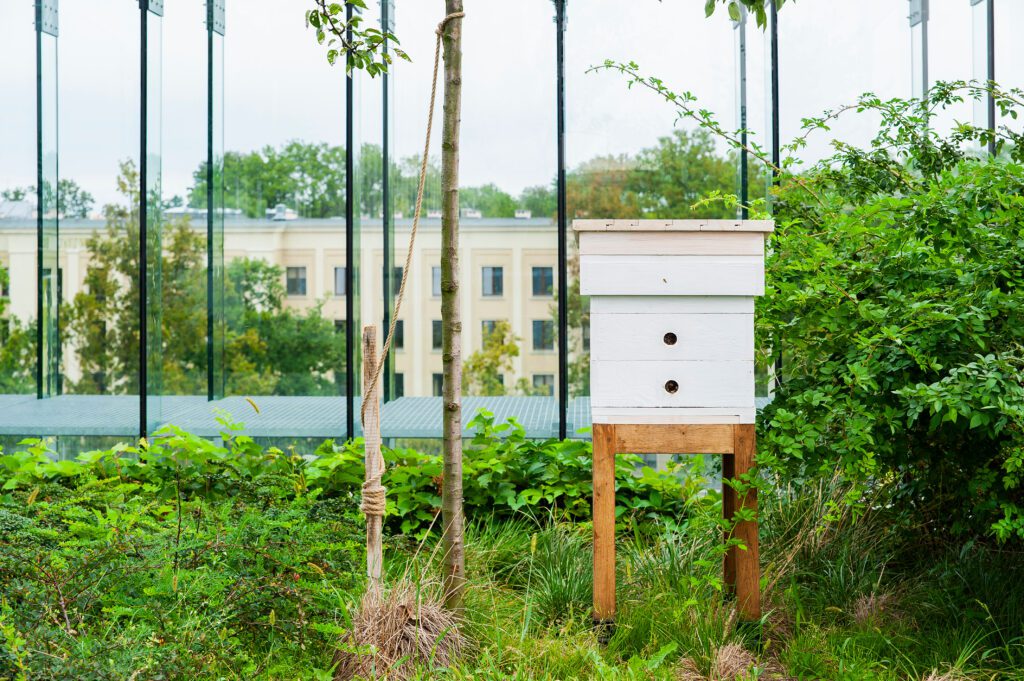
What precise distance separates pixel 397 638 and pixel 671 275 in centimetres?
145

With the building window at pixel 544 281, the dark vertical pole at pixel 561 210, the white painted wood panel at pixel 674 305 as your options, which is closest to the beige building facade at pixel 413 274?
the building window at pixel 544 281

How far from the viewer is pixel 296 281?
473 centimetres

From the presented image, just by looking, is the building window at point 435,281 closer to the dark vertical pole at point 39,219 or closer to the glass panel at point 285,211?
the glass panel at point 285,211

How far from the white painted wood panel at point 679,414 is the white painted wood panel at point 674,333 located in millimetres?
176

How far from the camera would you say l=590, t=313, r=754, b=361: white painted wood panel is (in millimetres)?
2988

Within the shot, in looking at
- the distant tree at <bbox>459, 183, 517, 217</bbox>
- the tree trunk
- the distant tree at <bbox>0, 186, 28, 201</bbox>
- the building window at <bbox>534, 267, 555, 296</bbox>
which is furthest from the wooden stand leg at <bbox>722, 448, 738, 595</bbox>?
the distant tree at <bbox>0, 186, 28, 201</bbox>

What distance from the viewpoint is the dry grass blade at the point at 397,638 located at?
8.44ft

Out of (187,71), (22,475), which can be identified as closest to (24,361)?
(22,475)

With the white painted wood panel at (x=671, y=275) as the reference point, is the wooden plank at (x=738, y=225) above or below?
above

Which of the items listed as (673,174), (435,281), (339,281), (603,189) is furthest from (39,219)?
(673,174)

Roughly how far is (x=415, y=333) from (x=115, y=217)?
5.63 feet

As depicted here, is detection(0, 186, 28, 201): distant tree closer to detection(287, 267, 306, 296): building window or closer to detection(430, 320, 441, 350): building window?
detection(287, 267, 306, 296): building window

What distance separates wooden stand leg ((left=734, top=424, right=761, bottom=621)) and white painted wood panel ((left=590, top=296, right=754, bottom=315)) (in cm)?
40

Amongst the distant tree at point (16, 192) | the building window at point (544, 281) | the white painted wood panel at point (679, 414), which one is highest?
the distant tree at point (16, 192)
